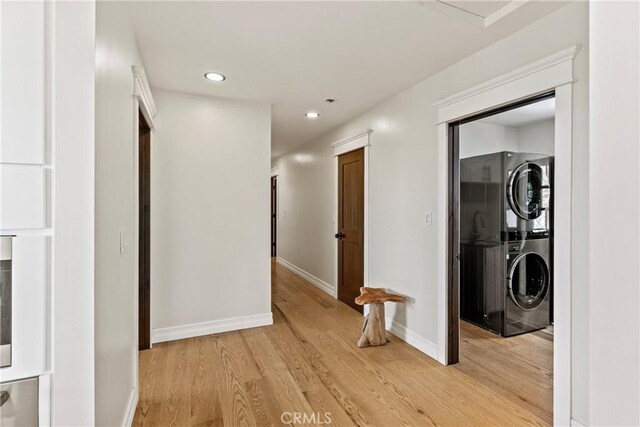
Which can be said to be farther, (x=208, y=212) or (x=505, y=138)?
(x=505, y=138)

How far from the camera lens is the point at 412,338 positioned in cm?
297

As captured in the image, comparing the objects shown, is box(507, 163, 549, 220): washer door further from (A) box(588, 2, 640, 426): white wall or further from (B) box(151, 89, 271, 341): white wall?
(A) box(588, 2, 640, 426): white wall

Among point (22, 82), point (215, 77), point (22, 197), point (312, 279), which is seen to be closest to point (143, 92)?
point (215, 77)

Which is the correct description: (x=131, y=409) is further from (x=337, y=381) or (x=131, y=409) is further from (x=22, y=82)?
(x=22, y=82)

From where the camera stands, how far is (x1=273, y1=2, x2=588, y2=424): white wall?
1726 mm

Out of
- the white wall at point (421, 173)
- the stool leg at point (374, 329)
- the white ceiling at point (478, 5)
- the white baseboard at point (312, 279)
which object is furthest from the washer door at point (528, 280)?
the white ceiling at point (478, 5)

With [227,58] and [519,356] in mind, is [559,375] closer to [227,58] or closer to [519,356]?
[519,356]

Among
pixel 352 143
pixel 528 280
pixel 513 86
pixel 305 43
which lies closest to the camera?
pixel 513 86

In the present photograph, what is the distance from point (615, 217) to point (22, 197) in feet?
4.98

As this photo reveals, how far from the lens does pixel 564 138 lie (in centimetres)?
179

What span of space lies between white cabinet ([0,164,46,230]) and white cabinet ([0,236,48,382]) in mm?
54

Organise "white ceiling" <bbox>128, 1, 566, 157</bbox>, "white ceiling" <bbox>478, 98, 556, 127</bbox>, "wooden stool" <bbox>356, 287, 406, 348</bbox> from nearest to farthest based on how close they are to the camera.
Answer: "white ceiling" <bbox>128, 1, 566, 157</bbox>
"wooden stool" <bbox>356, 287, 406, 348</bbox>
"white ceiling" <bbox>478, 98, 556, 127</bbox>

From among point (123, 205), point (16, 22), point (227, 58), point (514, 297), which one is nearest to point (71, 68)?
point (16, 22)

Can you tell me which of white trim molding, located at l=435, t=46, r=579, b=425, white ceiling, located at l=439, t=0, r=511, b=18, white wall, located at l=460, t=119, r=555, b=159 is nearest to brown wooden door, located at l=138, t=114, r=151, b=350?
white ceiling, located at l=439, t=0, r=511, b=18
